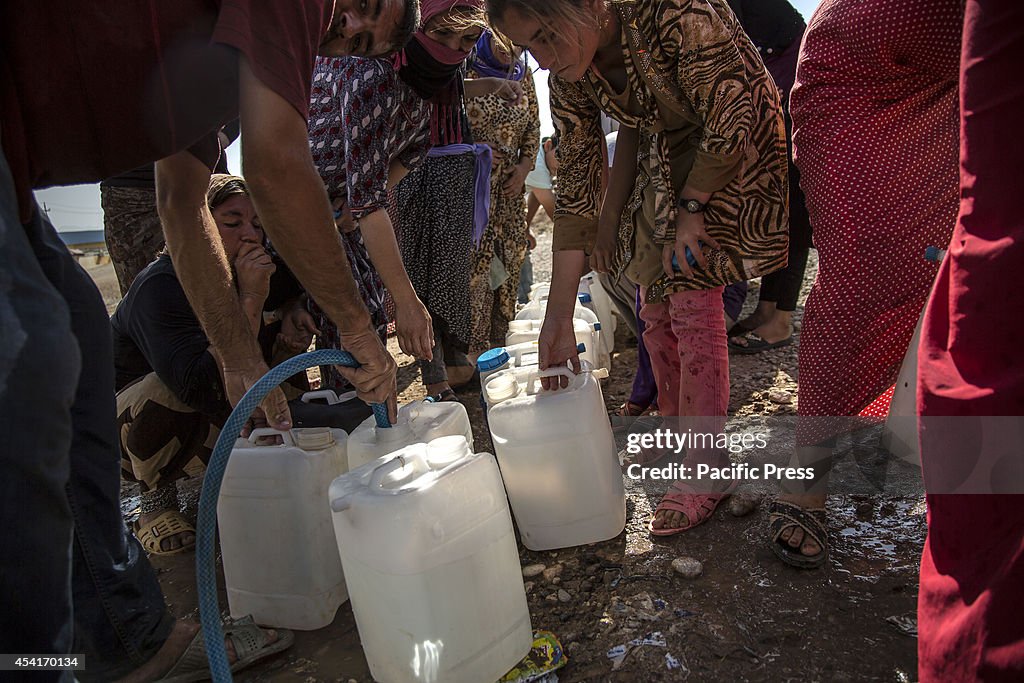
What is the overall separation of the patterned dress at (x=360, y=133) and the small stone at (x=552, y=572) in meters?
1.07

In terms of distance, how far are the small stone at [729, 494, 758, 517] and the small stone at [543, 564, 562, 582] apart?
54 centimetres

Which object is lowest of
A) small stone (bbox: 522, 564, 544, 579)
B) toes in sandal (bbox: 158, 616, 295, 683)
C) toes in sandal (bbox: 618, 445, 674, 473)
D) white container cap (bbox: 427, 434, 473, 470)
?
toes in sandal (bbox: 618, 445, 674, 473)

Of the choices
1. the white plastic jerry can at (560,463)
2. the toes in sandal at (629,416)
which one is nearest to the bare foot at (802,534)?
the white plastic jerry can at (560,463)

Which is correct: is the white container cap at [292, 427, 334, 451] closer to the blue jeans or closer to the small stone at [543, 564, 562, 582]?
the small stone at [543, 564, 562, 582]

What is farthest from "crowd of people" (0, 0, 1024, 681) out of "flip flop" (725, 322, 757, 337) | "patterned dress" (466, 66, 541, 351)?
"flip flop" (725, 322, 757, 337)

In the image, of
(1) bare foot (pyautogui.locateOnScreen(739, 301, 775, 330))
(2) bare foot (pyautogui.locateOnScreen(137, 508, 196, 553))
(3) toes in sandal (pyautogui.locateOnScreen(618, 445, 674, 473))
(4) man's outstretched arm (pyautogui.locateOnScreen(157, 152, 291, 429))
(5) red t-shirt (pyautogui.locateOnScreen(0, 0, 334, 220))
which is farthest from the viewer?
(1) bare foot (pyautogui.locateOnScreen(739, 301, 775, 330))

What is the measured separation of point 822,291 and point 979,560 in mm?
951

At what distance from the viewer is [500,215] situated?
12.7 feet

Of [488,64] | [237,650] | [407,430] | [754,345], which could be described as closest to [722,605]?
[407,430]

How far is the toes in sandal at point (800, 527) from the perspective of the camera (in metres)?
1.75

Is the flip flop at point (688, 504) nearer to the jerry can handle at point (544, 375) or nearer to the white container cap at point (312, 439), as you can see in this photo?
the jerry can handle at point (544, 375)

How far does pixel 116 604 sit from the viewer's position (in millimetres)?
1484

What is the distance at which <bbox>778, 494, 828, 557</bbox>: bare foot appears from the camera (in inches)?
69.4

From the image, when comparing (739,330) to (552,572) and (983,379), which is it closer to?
(552,572)
